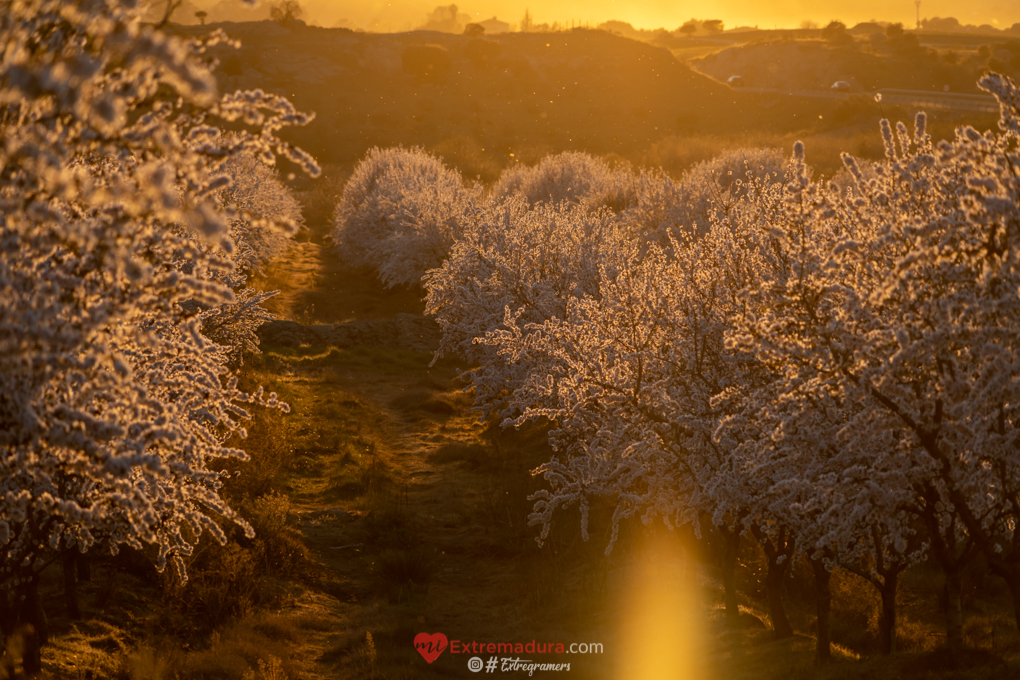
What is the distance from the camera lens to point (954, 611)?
7441mm

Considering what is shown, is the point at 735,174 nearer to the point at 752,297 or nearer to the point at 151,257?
the point at 752,297

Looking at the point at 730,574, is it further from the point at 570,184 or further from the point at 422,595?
the point at 570,184

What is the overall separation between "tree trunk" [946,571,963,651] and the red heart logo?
602 cm

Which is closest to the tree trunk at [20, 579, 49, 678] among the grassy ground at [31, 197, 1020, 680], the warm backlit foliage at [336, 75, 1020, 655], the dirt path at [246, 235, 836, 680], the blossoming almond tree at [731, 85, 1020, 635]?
the grassy ground at [31, 197, 1020, 680]

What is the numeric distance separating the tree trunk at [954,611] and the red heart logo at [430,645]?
6.02 meters

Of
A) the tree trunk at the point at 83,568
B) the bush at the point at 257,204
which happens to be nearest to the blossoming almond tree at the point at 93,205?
the tree trunk at the point at 83,568

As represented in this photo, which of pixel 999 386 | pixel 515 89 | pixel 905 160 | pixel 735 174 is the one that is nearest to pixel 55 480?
pixel 999 386

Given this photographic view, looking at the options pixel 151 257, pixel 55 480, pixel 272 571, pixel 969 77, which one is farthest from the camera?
pixel 969 77

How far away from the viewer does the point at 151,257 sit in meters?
5.24

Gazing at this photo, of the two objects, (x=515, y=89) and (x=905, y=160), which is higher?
(x=515, y=89)

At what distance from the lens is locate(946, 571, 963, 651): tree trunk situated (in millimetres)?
7328

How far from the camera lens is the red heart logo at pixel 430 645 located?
9844 millimetres

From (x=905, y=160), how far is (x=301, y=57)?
317 ft

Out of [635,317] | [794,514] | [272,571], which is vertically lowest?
[272,571]
